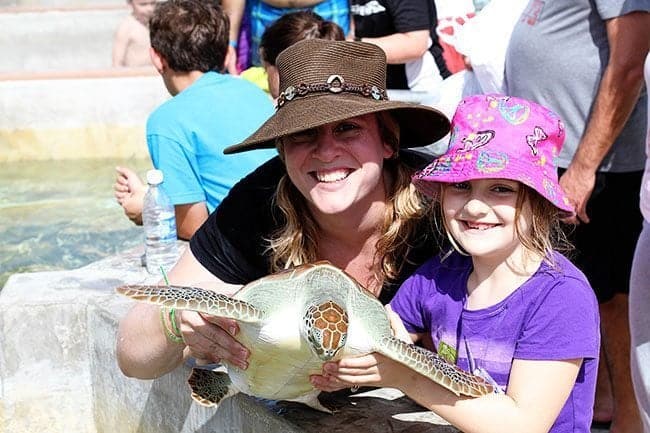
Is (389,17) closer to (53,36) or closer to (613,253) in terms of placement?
(613,253)

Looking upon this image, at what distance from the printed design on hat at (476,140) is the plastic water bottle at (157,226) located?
1698 mm

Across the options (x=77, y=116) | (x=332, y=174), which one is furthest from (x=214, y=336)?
(x=77, y=116)

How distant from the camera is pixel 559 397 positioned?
6.51ft

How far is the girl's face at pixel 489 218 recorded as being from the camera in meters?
2.06

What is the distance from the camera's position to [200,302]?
202 cm

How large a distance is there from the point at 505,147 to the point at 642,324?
2.47 ft

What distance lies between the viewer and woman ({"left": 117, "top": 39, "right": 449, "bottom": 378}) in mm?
2291

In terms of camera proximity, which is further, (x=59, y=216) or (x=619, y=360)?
(x=59, y=216)

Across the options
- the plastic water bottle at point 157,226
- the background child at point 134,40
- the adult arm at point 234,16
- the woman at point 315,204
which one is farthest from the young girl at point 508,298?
the background child at point 134,40

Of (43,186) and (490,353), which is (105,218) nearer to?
(43,186)

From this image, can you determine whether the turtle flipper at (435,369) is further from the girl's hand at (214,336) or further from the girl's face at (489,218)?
the girl's hand at (214,336)

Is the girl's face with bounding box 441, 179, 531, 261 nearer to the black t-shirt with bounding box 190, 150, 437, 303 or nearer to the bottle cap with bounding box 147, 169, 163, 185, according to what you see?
the black t-shirt with bounding box 190, 150, 437, 303

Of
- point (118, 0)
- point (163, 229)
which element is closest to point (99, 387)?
point (163, 229)

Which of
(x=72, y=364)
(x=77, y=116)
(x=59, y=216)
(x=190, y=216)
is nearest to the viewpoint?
(x=72, y=364)
